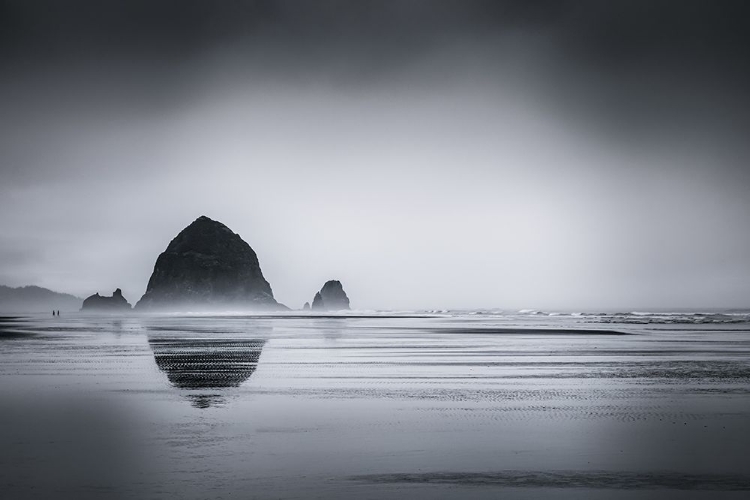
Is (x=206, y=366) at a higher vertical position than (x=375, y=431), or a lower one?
higher

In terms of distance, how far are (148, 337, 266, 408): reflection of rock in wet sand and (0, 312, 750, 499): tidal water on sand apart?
0.56 ft

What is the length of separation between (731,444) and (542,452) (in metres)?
4.01

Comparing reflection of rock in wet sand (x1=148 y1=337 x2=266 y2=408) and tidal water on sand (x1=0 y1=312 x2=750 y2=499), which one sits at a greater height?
reflection of rock in wet sand (x1=148 y1=337 x2=266 y2=408)

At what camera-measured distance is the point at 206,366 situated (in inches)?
1035

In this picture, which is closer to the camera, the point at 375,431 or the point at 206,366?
the point at 375,431

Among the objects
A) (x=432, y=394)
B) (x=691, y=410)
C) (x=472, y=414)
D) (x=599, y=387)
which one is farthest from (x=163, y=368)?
(x=691, y=410)

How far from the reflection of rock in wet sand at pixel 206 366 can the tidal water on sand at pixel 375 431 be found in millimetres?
172

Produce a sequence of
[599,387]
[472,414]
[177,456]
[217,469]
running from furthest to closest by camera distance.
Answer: [599,387], [472,414], [177,456], [217,469]

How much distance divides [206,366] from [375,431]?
586 inches

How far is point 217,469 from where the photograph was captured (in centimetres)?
1006

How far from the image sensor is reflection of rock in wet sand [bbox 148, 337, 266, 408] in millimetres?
20445

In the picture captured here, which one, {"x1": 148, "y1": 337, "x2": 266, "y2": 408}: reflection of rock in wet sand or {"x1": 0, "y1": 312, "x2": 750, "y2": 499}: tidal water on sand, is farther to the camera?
{"x1": 148, "y1": 337, "x2": 266, "y2": 408}: reflection of rock in wet sand

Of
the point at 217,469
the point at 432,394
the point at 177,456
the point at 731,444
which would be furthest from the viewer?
the point at 432,394

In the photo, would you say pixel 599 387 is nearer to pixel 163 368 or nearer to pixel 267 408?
pixel 267 408
